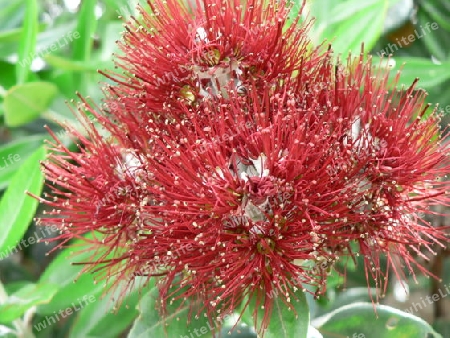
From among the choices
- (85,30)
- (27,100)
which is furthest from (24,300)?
(85,30)

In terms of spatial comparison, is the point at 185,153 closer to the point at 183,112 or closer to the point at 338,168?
the point at 183,112

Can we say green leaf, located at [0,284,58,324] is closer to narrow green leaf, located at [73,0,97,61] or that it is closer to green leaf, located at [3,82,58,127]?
green leaf, located at [3,82,58,127]

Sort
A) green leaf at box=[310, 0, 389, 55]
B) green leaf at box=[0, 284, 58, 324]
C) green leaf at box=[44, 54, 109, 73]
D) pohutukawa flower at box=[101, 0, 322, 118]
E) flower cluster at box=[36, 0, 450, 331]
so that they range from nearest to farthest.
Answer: flower cluster at box=[36, 0, 450, 331] < pohutukawa flower at box=[101, 0, 322, 118] < green leaf at box=[0, 284, 58, 324] < green leaf at box=[310, 0, 389, 55] < green leaf at box=[44, 54, 109, 73]

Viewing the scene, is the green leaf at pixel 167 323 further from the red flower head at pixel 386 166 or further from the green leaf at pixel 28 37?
the green leaf at pixel 28 37

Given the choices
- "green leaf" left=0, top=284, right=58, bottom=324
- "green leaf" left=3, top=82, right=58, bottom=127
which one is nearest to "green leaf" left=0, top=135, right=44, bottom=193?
"green leaf" left=3, top=82, right=58, bottom=127

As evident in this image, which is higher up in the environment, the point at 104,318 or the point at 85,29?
the point at 85,29

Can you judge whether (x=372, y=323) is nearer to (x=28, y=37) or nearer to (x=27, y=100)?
→ (x=27, y=100)

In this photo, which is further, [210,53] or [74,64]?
[74,64]
